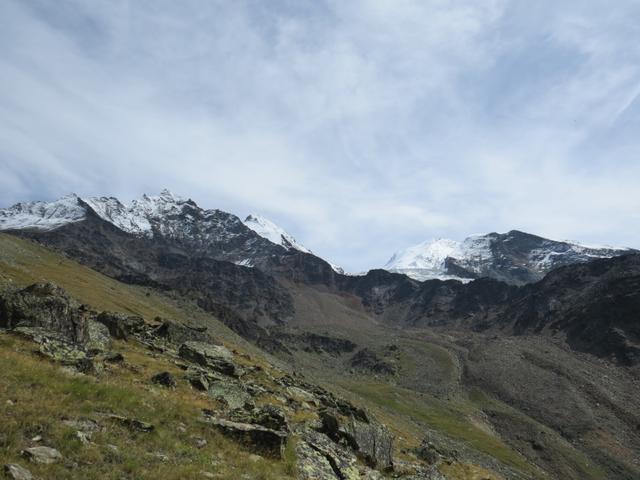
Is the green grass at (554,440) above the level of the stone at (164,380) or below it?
below

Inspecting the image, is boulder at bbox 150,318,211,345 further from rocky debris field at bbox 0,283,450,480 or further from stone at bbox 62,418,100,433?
stone at bbox 62,418,100,433

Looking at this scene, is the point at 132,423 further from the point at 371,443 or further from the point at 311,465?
the point at 371,443

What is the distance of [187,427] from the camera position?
1931cm

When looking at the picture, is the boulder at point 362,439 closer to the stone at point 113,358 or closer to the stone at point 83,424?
the stone at point 113,358

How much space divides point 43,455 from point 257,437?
8.69 metres

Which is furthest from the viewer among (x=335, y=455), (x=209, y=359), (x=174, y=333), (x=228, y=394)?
(x=174, y=333)

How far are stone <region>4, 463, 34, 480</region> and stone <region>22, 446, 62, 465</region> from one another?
74cm

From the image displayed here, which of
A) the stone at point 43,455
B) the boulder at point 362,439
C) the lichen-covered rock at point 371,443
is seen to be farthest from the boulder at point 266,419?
the stone at point 43,455

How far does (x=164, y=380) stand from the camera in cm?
2680

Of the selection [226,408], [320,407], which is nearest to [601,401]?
[320,407]

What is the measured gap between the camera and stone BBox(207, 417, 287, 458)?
64.2 feet

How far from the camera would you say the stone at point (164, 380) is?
26.3m

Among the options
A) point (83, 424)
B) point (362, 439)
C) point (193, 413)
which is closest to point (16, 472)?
point (83, 424)

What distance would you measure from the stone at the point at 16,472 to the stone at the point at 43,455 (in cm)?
74
